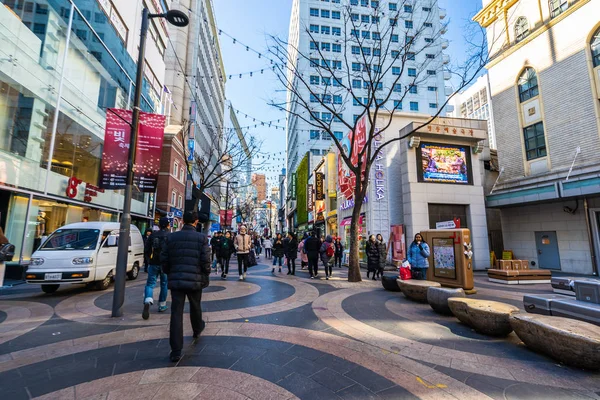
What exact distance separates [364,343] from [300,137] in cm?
5102

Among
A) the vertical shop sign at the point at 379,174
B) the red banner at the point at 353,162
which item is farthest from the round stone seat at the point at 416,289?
the red banner at the point at 353,162

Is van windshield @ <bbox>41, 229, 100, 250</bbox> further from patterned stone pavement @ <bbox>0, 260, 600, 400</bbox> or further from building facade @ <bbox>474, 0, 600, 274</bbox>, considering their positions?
building facade @ <bbox>474, 0, 600, 274</bbox>

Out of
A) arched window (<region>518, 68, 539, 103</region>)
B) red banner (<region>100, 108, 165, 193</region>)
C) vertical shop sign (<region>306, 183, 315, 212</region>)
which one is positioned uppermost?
arched window (<region>518, 68, 539, 103</region>)

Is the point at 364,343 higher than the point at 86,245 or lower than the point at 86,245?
lower

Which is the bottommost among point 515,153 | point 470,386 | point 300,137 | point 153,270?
point 470,386

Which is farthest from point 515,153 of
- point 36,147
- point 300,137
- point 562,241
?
point 300,137

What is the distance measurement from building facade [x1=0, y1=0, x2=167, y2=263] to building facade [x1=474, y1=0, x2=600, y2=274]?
1834 cm

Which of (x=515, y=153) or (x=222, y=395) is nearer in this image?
(x=222, y=395)

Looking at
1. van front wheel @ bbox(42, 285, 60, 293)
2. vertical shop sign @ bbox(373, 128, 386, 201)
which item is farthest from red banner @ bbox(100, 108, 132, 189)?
vertical shop sign @ bbox(373, 128, 386, 201)

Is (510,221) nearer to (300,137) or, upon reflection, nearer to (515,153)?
(515,153)

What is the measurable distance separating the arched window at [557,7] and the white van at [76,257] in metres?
23.1

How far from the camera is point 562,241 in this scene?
14.5 m

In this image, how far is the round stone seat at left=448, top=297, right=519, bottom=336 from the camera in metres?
4.63

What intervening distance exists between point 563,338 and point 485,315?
1.25m
